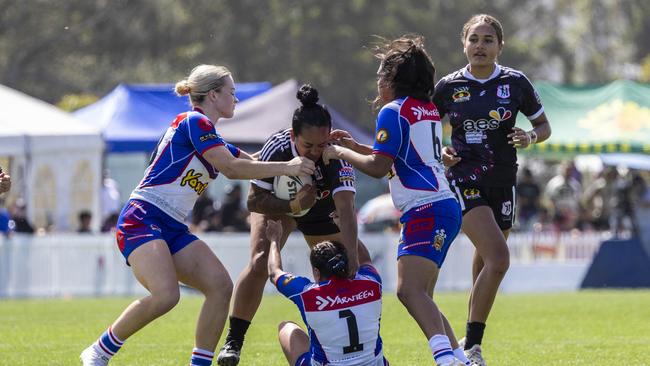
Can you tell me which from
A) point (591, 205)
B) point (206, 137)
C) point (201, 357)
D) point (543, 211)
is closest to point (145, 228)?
point (206, 137)

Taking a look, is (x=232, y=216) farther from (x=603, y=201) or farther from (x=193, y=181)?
(x=193, y=181)

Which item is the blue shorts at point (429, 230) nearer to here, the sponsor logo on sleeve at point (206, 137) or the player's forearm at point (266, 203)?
the player's forearm at point (266, 203)

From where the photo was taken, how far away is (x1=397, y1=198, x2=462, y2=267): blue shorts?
7.61 metres

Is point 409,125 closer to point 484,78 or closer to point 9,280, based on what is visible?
point 484,78

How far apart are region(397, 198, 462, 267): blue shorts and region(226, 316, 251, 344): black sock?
1.50 meters

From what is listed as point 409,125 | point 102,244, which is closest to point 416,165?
point 409,125

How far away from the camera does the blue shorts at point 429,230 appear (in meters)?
7.61

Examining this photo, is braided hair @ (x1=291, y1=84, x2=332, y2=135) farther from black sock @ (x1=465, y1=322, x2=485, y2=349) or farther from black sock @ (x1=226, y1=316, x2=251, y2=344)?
black sock @ (x1=465, y1=322, x2=485, y2=349)

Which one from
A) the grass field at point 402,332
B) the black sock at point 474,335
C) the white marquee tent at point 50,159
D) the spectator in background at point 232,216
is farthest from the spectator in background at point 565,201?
the black sock at point 474,335

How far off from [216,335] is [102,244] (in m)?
12.2

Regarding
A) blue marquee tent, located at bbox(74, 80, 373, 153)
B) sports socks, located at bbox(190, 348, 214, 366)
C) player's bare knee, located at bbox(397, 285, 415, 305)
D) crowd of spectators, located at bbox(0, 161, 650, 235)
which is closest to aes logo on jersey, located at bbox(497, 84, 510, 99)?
player's bare knee, located at bbox(397, 285, 415, 305)

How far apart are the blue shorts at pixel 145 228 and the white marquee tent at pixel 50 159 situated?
12124 millimetres

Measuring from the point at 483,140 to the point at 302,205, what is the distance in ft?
5.13

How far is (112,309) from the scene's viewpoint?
15.5 meters
